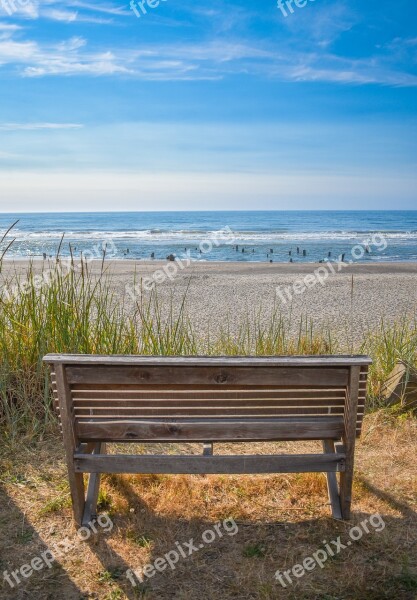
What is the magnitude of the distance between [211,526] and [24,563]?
92 centimetres

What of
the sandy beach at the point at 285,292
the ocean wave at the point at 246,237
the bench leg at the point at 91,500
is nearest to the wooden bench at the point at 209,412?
the bench leg at the point at 91,500

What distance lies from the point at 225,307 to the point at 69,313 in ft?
21.4

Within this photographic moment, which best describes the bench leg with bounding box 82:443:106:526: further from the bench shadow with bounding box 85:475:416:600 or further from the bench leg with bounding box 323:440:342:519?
the bench leg with bounding box 323:440:342:519

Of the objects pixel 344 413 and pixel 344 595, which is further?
pixel 344 413

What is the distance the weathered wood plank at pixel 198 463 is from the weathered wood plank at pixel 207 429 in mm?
90

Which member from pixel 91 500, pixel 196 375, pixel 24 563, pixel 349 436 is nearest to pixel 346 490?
pixel 349 436

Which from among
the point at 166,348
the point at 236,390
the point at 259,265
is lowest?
the point at 259,265

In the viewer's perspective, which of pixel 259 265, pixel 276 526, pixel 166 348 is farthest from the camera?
pixel 259 265

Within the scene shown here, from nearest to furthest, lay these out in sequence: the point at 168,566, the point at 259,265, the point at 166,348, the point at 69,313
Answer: the point at 168,566, the point at 69,313, the point at 166,348, the point at 259,265

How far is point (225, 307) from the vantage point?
35.2 ft

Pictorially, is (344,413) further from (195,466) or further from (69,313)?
(69,313)

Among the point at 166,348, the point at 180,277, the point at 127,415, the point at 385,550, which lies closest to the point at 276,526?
the point at 385,550

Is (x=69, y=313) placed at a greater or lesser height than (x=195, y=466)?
greater

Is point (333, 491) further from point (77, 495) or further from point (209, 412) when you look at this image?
point (77, 495)
